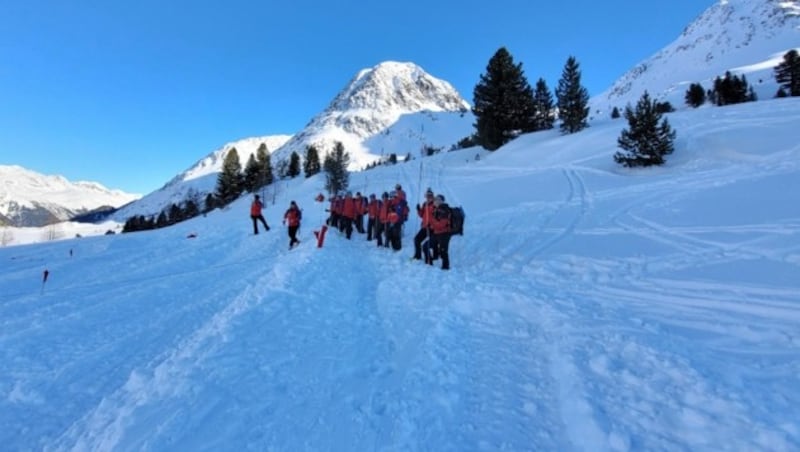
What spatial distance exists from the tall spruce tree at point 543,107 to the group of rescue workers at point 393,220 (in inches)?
1324

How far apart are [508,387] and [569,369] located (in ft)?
2.50

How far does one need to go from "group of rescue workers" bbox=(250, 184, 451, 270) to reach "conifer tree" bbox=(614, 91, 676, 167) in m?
14.7

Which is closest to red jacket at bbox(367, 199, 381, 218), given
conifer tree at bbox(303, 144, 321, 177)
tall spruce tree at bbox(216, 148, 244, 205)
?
tall spruce tree at bbox(216, 148, 244, 205)

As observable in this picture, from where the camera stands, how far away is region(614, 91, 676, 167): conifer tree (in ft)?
67.5

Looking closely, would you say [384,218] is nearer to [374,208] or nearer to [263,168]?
[374,208]

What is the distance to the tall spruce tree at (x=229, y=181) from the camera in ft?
190

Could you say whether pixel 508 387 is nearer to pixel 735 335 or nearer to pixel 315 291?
pixel 735 335

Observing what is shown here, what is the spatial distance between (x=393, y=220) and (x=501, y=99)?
102 feet

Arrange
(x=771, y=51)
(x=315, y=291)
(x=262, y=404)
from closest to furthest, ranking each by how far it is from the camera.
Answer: (x=262, y=404) → (x=315, y=291) → (x=771, y=51)

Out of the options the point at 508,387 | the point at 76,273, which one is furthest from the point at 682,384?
the point at 76,273

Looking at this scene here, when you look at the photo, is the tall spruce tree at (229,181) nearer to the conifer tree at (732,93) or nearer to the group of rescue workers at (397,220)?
the group of rescue workers at (397,220)

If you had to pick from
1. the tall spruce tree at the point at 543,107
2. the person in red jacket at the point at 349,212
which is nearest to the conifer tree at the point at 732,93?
the tall spruce tree at the point at 543,107

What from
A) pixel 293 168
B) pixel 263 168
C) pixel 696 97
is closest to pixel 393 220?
pixel 263 168

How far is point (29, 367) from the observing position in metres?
4.97
